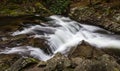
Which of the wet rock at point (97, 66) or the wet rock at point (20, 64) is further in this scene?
the wet rock at point (20, 64)

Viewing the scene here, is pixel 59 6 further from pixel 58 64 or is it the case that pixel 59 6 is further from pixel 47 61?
pixel 58 64

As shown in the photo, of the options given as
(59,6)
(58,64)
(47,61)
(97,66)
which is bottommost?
(59,6)

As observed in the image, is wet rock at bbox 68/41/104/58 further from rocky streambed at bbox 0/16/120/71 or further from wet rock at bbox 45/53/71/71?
wet rock at bbox 45/53/71/71

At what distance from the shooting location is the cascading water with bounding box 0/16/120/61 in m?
12.6

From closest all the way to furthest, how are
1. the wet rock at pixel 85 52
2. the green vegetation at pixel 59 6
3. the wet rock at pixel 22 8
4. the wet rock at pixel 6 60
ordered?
1. the wet rock at pixel 6 60
2. the wet rock at pixel 85 52
3. the wet rock at pixel 22 8
4. the green vegetation at pixel 59 6

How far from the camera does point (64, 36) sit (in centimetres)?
1598

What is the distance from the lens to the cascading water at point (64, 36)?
12.6 m

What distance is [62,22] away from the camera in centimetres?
1927

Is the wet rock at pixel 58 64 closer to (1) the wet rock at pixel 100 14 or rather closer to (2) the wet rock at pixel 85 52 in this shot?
(2) the wet rock at pixel 85 52

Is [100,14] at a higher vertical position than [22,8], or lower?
higher

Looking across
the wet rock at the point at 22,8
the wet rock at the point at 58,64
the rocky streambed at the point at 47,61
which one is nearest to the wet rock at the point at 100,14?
the wet rock at the point at 22,8

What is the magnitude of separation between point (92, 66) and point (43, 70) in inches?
74.8

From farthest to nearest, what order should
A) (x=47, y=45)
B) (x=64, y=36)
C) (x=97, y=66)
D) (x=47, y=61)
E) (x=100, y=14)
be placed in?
(x=100, y=14) < (x=64, y=36) < (x=47, y=45) < (x=47, y=61) < (x=97, y=66)

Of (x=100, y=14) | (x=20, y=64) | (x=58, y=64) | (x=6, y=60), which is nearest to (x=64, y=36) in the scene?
(x=100, y=14)
